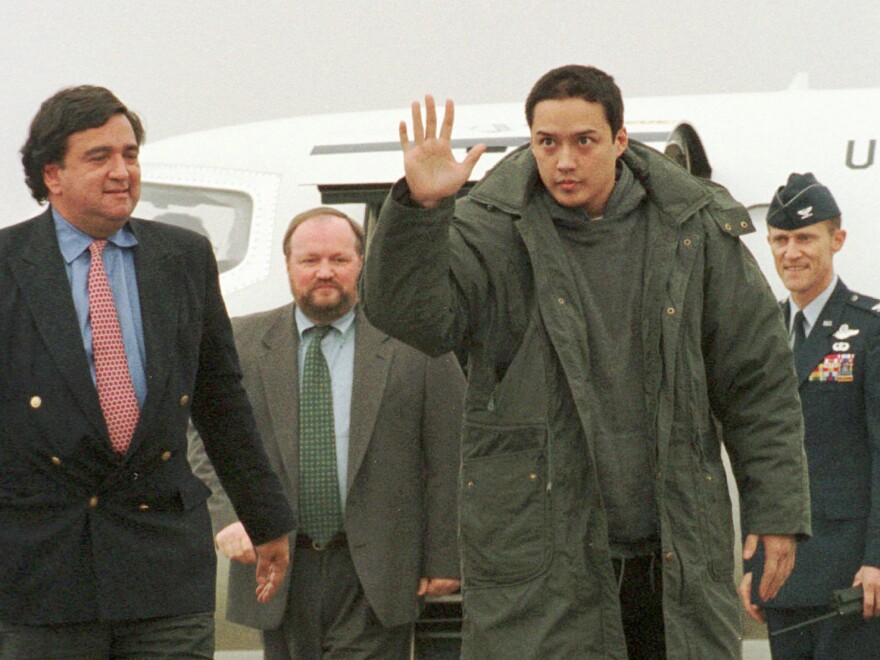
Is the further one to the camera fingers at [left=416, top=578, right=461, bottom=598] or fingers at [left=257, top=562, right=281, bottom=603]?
fingers at [left=416, top=578, right=461, bottom=598]

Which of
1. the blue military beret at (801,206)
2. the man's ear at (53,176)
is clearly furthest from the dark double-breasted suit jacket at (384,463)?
the man's ear at (53,176)

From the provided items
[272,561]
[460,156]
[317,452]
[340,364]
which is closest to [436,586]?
[317,452]

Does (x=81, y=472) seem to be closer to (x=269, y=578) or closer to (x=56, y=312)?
(x=56, y=312)

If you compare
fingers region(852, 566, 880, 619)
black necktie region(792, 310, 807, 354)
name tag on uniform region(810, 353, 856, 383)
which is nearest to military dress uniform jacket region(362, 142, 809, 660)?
fingers region(852, 566, 880, 619)

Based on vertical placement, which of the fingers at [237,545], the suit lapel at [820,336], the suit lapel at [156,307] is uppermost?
the suit lapel at [156,307]

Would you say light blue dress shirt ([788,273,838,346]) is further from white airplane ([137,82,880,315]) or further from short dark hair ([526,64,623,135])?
short dark hair ([526,64,623,135])

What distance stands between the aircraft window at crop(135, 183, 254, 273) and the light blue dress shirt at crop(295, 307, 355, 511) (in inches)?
55.6

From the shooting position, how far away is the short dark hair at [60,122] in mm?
3971

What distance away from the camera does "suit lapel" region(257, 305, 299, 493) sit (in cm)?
548

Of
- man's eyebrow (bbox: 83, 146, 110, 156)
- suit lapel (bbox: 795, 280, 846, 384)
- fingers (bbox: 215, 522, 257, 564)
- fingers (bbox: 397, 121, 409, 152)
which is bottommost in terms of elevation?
fingers (bbox: 215, 522, 257, 564)

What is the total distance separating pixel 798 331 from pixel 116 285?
9.41 feet

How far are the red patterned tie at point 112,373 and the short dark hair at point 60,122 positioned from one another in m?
0.34

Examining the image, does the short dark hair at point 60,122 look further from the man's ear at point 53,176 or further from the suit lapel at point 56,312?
the suit lapel at point 56,312

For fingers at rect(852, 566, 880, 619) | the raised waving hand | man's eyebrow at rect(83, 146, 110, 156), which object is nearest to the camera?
the raised waving hand
